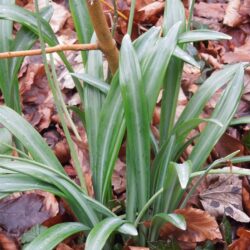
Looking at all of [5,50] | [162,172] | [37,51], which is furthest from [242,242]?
[5,50]

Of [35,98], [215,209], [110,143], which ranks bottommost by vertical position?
[215,209]

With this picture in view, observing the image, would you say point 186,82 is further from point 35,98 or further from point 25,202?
point 25,202

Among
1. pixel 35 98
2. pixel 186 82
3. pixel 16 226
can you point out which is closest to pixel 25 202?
pixel 16 226

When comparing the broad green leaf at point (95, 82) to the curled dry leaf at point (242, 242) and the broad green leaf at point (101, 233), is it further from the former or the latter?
the curled dry leaf at point (242, 242)

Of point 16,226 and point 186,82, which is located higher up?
point 186,82

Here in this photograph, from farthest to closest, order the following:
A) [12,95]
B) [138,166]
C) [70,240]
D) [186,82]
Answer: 1. [186,82]
2. [12,95]
3. [70,240]
4. [138,166]

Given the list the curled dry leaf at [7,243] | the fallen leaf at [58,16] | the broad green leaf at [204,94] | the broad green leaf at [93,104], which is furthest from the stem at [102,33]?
the fallen leaf at [58,16]

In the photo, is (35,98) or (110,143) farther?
(35,98)
